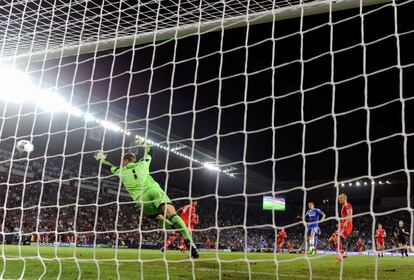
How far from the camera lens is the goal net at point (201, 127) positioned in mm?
4906

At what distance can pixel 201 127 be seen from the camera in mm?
25078

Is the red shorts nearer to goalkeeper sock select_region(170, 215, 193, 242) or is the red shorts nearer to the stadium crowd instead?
goalkeeper sock select_region(170, 215, 193, 242)

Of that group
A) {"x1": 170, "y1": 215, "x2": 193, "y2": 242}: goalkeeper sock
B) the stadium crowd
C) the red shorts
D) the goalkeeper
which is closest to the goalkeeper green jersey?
the goalkeeper

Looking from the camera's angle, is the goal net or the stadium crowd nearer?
the goal net

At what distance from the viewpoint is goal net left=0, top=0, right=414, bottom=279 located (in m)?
4.91

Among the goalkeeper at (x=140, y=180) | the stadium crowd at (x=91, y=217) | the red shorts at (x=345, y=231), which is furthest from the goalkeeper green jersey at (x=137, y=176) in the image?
the stadium crowd at (x=91, y=217)

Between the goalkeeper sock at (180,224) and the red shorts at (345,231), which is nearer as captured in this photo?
the goalkeeper sock at (180,224)

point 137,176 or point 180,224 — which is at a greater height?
point 137,176

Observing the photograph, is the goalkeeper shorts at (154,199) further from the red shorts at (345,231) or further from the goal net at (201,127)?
the red shorts at (345,231)

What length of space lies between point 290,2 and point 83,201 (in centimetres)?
2397

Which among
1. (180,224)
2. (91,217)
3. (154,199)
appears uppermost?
(154,199)

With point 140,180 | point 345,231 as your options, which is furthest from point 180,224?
point 345,231

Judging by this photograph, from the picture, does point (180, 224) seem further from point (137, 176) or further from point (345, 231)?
point (345, 231)

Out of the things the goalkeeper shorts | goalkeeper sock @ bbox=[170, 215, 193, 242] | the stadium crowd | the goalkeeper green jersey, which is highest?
the goalkeeper green jersey
